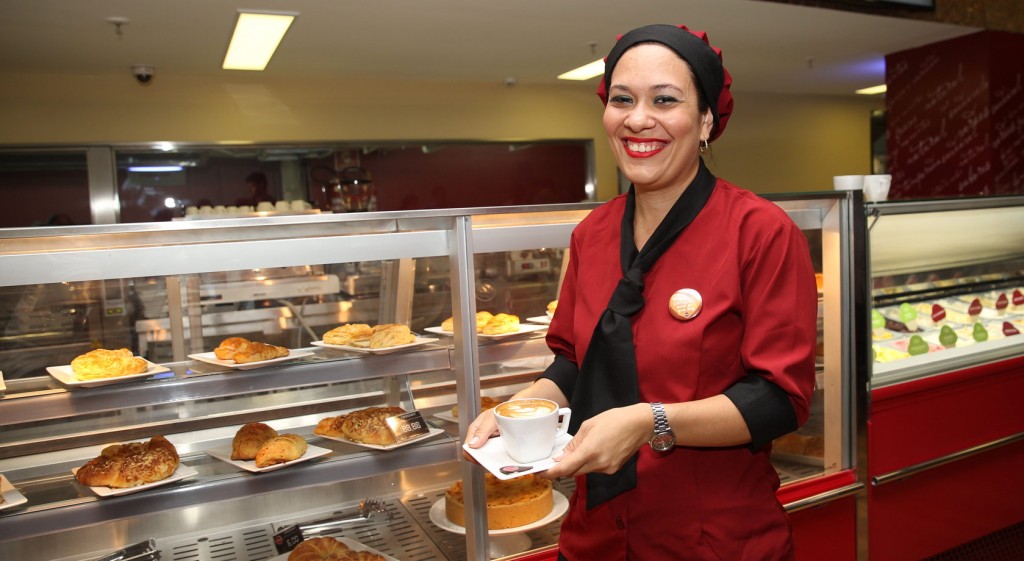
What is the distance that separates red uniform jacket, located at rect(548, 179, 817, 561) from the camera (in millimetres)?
1542

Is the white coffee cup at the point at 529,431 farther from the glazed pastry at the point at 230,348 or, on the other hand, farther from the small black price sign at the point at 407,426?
the glazed pastry at the point at 230,348

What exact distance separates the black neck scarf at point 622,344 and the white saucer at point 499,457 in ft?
0.39

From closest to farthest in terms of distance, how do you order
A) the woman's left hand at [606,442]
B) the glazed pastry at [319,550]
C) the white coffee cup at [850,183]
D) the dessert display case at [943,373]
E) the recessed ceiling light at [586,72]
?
the woman's left hand at [606,442] → the glazed pastry at [319,550] → the white coffee cup at [850,183] → the dessert display case at [943,373] → the recessed ceiling light at [586,72]

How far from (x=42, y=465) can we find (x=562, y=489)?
65.5 inches

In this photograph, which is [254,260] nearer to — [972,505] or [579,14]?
[972,505]

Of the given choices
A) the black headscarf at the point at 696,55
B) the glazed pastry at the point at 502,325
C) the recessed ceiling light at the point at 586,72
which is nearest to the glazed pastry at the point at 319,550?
the glazed pastry at the point at 502,325

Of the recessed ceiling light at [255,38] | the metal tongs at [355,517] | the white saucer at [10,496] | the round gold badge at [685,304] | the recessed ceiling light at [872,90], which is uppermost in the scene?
the recessed ceiling light at [872,90]

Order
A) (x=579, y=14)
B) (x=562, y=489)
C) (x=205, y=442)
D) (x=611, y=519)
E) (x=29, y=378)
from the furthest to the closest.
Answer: (x=579, y=14) → (x=562, y=489) → (x=205, y=442) → (x=29, y=378) → (x=611, y=519)

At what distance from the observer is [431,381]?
9.22ft

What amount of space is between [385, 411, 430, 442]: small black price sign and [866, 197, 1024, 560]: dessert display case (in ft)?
5.88

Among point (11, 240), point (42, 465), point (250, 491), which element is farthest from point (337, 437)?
point (11, 240)

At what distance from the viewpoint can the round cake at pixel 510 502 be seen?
244 centimetres

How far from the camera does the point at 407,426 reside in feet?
7.38

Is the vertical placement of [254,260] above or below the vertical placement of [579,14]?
below
